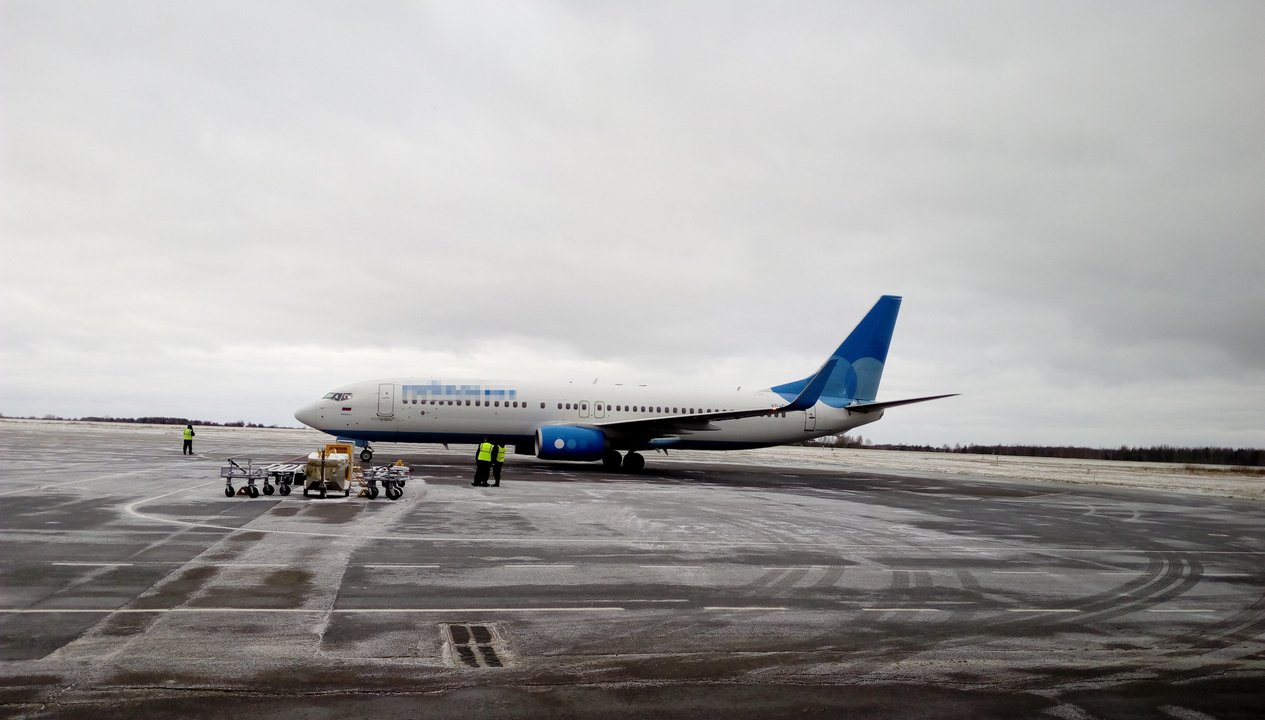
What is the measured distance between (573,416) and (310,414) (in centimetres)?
1199

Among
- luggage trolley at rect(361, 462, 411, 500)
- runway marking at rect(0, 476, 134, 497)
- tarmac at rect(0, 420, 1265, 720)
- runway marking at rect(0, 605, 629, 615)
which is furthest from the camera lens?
luggage trolley at rect(361, 462, 411, 500)

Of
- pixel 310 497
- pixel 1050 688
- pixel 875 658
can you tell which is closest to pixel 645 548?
pixel 875 658

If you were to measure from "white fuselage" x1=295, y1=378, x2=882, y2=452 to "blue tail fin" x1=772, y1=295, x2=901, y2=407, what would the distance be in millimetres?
7292

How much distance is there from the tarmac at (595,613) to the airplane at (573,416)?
16.0m

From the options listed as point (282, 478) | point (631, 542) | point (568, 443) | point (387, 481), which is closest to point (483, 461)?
point (387, 481)

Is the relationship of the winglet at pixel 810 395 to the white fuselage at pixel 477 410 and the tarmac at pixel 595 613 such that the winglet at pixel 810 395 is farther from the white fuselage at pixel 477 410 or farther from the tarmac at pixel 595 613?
the tarmac at pixel 595 613

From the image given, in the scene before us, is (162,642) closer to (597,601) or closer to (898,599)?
(597,601)

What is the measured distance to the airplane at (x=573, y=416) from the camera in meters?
36.5

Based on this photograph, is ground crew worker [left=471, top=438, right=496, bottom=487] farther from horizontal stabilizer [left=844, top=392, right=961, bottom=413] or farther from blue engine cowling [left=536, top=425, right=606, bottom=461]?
horizontal stabilizer [left=844, top=392, right=961, bottom=413]

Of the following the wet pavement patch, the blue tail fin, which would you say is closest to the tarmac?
the wet pavement patch

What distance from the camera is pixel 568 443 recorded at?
3588 centimetres

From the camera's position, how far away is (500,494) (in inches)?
929

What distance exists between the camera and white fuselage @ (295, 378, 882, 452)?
36562 millimetres

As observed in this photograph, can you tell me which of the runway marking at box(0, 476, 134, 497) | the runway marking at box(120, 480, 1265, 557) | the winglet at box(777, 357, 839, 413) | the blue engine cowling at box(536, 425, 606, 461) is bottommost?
the runway marking at box(120, 480, 1265, 557)
